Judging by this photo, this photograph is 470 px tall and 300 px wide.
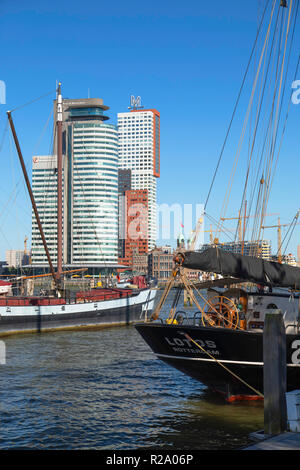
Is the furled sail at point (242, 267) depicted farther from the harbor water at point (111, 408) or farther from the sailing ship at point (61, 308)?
the sailing ship at point (61, 308)

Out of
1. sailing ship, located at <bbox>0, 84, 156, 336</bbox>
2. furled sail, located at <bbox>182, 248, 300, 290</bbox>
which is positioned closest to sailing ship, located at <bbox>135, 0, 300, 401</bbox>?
furled sail, located at <bbox>182, 248, 300, 290</bbox>

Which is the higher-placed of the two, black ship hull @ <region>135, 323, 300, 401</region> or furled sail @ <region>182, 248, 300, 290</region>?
furled sail @ <region>182, 248, 300, 290</region>

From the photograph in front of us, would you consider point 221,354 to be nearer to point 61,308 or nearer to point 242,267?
point 242,267

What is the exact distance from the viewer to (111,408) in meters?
21.2

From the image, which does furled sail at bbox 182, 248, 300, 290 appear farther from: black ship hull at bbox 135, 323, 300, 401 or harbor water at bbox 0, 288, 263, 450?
harbor water at bbox 0, 288, 263, 450

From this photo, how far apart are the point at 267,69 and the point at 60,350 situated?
23.2 meters

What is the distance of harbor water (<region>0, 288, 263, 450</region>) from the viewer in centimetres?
1725

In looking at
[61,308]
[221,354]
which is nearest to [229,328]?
[221,354]

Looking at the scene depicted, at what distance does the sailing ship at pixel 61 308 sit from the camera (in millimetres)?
45594

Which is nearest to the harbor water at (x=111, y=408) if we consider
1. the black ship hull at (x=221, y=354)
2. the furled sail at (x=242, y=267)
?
the black ship hull at (x=221, y=354)

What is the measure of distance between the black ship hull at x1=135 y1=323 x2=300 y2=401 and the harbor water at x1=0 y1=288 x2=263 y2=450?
3.87 ft

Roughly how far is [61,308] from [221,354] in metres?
31.1

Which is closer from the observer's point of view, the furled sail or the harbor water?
the harbor water

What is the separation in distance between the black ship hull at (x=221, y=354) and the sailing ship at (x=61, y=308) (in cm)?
1889
